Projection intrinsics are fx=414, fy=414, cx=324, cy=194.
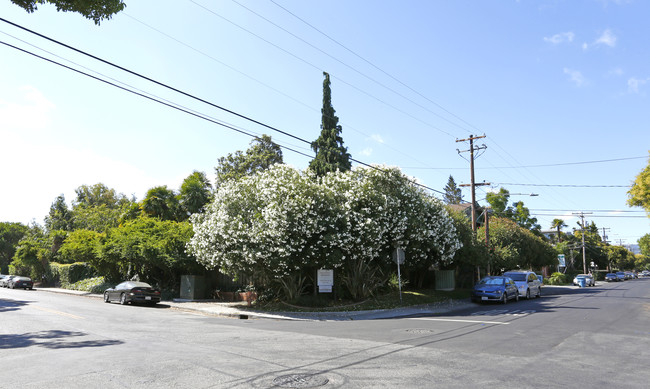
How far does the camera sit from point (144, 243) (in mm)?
24984

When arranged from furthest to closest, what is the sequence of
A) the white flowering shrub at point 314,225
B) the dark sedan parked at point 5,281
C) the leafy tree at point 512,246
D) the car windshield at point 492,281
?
1. the dark sedan parked at point 5,281
2. the leafy tree at point 512,246
3. the car windshield at point 492,281
4. the white flowering shrub at point 314,225

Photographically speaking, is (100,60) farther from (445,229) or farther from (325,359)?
(445,229)

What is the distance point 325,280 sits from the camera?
19328 millimetres

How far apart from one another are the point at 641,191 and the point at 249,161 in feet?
113

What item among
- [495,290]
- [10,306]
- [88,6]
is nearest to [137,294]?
[10,306]

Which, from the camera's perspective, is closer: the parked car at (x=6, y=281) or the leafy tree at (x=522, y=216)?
the parked car at (x=6, y=281)

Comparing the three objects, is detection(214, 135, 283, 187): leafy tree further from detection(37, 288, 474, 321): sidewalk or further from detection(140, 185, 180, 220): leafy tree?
detection(37, 288, 474, 321): sidewalk

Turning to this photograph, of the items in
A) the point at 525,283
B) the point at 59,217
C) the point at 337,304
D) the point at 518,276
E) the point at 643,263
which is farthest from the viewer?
the point at 643,263

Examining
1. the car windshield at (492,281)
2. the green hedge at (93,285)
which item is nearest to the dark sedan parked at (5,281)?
the green hedge at (93,285)

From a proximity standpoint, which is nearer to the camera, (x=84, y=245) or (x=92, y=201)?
(x=84, y=245)

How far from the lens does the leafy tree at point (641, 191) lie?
16812 mm

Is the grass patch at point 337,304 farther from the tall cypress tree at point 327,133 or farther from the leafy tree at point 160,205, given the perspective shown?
the tall cypress tree at point 327,133

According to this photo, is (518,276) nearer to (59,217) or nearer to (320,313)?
(320,313)

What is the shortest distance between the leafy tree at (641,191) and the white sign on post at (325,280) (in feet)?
44.4
